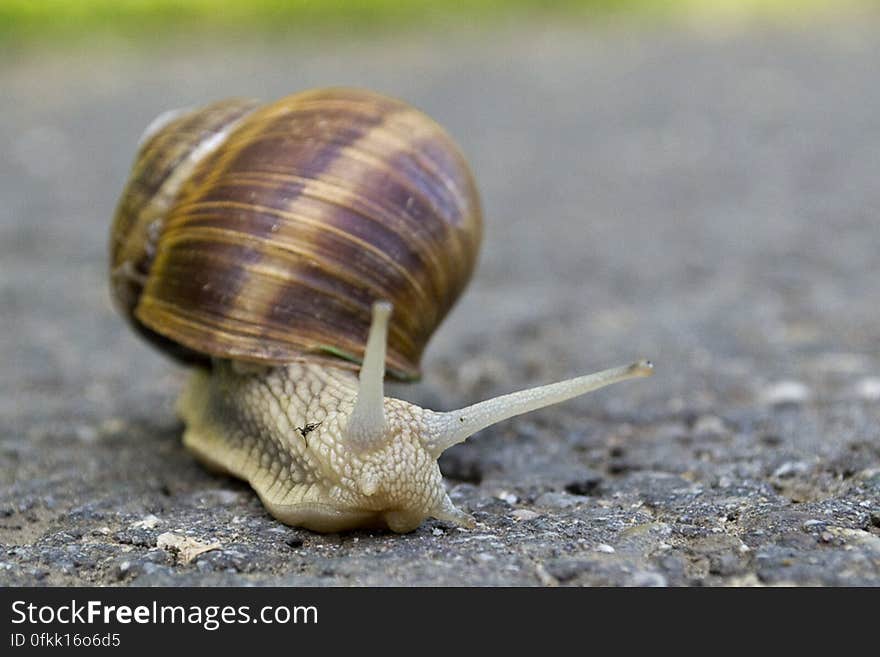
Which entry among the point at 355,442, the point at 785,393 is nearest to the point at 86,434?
the point at 355,442

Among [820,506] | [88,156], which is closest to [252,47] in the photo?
[88,156]

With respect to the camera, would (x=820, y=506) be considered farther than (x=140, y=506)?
No

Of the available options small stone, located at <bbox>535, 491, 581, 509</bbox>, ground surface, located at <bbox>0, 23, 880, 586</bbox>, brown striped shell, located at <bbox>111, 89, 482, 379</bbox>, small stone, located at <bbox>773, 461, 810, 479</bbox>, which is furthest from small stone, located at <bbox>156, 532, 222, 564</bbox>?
small stone, located at <bbox>773, 461, 810, 479</bbox>

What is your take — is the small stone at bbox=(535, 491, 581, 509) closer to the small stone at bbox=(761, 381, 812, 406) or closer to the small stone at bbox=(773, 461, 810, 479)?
the small stone at bbox=(773, 461, 810, 479)

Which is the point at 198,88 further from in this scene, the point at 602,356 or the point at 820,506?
the point at 820,506
